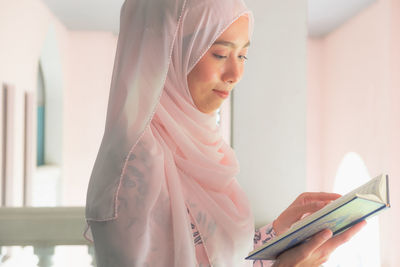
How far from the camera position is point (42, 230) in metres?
1.22

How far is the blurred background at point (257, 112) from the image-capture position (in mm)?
1271

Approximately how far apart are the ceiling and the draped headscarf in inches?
120

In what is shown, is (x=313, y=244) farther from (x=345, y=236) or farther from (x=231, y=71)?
(x=231, y=71)

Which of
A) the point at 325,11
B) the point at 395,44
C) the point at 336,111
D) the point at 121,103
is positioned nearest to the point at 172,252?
the point at 121,103

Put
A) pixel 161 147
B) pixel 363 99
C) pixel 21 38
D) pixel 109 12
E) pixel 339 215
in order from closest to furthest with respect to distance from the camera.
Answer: pixel 339 215, pixel 161 147, pixel 21 38, pixel 109 12, pixel 363 99

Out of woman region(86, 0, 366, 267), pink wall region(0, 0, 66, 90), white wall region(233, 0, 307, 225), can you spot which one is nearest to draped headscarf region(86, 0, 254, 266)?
woman region(86, 0, 366, 267)

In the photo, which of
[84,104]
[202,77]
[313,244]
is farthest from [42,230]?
[84,104]

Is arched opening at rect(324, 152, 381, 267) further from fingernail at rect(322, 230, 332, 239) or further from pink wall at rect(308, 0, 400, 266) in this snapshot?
fingernail at rect(322, 230, 332, 239)

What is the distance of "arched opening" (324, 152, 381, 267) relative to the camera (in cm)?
422

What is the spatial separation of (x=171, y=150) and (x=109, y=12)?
3672mm

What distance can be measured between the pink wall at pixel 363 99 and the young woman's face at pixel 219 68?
11.0ft

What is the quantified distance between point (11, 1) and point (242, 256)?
9.29 feet

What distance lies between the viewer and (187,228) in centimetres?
68

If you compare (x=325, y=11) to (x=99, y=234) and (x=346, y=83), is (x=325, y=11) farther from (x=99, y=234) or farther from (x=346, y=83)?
(x=99, y=234)
